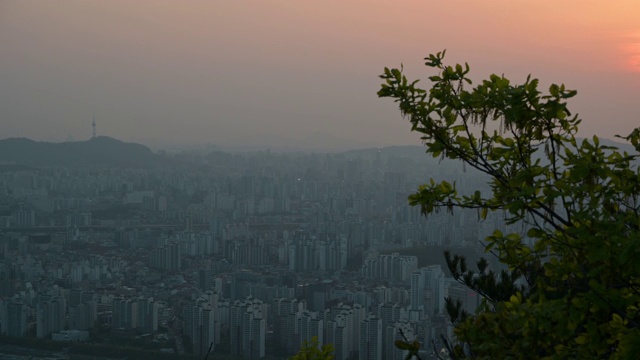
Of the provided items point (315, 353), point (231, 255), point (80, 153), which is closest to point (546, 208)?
point (315, 353)

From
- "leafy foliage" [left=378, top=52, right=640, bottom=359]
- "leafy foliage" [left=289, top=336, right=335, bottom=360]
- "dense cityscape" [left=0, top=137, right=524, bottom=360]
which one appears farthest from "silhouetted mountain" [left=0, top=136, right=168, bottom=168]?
"leafy foliage" [left=378, top=52, right=640, bottom=359]

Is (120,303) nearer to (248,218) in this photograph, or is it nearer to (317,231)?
(317,231)

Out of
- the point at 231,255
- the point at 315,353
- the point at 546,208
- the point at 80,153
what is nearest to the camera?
the point at 546,208

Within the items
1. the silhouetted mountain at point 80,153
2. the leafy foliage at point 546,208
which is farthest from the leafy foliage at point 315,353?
the silhouetted mountain at point 80,153

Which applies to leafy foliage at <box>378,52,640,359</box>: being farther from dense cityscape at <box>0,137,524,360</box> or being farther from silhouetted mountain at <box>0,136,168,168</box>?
silhouetted mountain at <box>0,136,168,168</box>

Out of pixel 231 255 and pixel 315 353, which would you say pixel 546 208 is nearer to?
pixel 315 353
